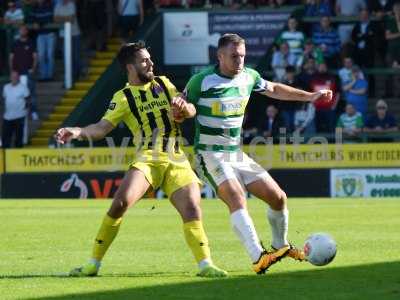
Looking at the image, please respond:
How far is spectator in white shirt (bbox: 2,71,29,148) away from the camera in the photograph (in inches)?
1094

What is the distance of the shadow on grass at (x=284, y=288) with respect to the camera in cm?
940

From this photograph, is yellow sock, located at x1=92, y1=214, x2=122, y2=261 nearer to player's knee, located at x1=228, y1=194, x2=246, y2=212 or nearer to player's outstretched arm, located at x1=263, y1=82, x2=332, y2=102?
player's knee, located at x1=228, y1=194, x2=246, y2=212

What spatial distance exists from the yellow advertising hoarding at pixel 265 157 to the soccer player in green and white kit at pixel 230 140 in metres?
14.1

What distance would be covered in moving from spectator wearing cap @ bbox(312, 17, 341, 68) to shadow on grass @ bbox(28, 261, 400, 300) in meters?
16.3

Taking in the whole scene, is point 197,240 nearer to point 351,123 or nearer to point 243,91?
point 243,91

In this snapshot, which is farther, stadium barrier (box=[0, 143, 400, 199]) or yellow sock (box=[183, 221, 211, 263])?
stadium barrier (box=[0, 143, 400, 199])

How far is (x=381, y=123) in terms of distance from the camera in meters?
26.2

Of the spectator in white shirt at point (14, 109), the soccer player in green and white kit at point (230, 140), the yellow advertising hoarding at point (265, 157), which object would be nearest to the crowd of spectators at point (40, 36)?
the spectator in white shirt at point (14, 109)

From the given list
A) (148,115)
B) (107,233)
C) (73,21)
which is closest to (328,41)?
(73,21)

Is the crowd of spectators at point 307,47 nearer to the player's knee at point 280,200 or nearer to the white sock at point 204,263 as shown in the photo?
the player's knee at point 280,200

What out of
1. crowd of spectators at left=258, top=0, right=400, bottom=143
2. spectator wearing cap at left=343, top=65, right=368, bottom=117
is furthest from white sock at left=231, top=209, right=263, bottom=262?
spectator wearing cap at left=343, top=65, right=368, bottom=117

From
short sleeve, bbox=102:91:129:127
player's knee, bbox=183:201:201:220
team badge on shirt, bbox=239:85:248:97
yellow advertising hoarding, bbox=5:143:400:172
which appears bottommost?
yellow advertising hoarding, bbox=5:143:400:172

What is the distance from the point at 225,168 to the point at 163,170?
60 cm

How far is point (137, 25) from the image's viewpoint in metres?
29.5
